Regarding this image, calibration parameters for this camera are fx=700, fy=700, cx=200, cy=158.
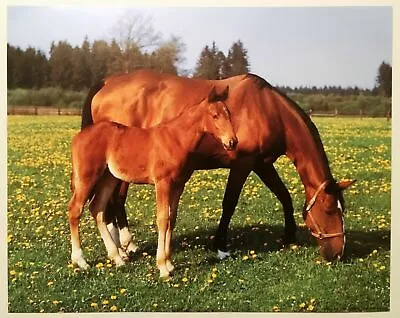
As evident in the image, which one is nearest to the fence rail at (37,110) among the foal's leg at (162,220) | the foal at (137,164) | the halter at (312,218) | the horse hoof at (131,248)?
the foal at (137,164)

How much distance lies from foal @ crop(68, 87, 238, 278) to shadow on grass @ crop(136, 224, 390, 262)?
0.09 m

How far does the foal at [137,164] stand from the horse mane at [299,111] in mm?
137

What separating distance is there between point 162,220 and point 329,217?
66cm

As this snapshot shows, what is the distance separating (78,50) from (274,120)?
82 centimetres

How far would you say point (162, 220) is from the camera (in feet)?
8.87

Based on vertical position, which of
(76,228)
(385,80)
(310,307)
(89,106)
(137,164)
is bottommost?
(310,307)

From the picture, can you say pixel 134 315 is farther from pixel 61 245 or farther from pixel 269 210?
pixel 269 210

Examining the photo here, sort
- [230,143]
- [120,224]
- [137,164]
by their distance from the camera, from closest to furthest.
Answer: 1. [230,143]
2. [137,164]
3. [120,224]

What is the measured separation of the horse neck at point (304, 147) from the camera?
276 cm

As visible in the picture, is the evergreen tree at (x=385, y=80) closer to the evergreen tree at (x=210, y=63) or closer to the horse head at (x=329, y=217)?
the horse head at (x=329, y=217)

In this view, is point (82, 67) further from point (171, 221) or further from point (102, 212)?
point (171, 221)

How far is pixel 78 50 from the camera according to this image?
9.10 feet

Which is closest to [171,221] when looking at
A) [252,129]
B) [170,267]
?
[170,267]

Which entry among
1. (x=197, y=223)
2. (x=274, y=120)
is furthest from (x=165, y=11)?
(x=197, y=223)
